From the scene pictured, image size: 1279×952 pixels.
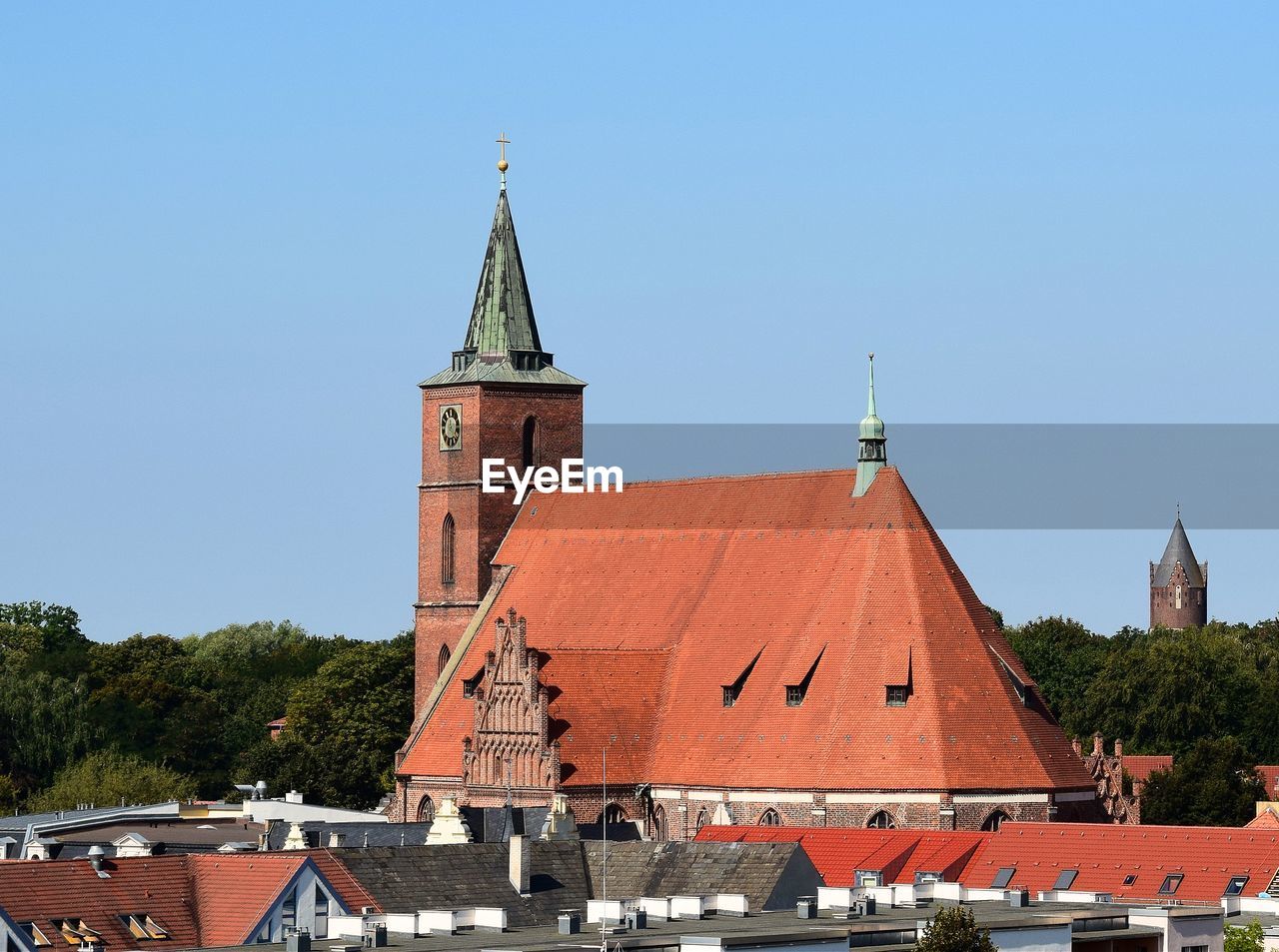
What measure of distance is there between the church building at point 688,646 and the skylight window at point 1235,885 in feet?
40.0

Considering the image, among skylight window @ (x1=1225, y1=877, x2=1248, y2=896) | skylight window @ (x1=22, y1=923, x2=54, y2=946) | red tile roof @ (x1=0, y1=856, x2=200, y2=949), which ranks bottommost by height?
skylight window @ (x1=22, y1=923, x2=54, y2=946)

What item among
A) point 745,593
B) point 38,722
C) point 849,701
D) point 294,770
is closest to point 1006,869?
point 849,701

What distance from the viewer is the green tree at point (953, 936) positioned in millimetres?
48562

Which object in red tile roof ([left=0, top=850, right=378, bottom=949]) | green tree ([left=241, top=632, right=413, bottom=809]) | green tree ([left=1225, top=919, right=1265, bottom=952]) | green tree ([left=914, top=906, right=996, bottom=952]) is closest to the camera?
green tree ([left=914, top=906, right=996, bottom=952])

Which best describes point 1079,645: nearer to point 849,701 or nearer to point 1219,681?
point 1219,681

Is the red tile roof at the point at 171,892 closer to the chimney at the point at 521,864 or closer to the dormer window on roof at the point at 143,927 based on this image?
the dormer window on roof at the point at 143,927

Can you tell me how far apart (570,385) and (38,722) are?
38.5 metres

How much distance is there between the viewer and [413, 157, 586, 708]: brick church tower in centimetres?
10344

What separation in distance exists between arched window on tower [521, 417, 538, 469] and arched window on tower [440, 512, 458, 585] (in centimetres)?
305

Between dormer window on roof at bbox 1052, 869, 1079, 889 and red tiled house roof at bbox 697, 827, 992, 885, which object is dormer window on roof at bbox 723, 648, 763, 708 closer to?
red tiled house roof at bbox 697, 827, 992, 885

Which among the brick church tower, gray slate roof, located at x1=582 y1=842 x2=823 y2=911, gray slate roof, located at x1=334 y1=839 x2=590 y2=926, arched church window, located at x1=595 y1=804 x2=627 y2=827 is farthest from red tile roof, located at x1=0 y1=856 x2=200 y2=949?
the brick church tower

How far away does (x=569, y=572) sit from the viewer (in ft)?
327

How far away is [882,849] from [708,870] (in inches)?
623

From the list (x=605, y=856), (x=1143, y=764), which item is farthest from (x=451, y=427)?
(x=605, y=856)
